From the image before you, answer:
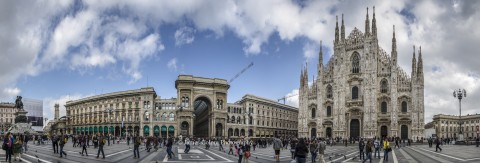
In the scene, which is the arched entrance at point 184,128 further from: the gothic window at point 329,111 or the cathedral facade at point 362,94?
the gothic window at point 329,111

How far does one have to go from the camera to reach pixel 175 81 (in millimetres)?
93562

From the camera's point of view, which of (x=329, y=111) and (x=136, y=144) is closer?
(x=136, y=144)

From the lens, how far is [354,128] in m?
82.6

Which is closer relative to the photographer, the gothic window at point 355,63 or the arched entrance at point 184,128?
the gothic window at point 355,63

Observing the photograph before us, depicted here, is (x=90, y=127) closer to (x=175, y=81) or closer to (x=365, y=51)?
(x=175, y=81)

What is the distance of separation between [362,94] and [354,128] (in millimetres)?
6802

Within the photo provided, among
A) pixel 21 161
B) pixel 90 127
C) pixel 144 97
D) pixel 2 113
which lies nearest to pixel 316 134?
pixel 144 97

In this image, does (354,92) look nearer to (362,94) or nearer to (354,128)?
(362,94)

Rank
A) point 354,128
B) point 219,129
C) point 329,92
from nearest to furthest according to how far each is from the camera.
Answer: point 354,128 < point 329,92 < point 219,129

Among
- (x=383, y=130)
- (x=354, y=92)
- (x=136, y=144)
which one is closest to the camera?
(x=136, y=144)

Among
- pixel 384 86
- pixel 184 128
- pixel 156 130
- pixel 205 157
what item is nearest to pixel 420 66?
pixel 384 86

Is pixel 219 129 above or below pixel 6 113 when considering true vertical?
below

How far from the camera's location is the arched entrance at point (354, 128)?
82125mm

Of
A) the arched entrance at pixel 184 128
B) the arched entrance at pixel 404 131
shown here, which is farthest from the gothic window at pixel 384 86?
the arched entrance at pixel 184 128
